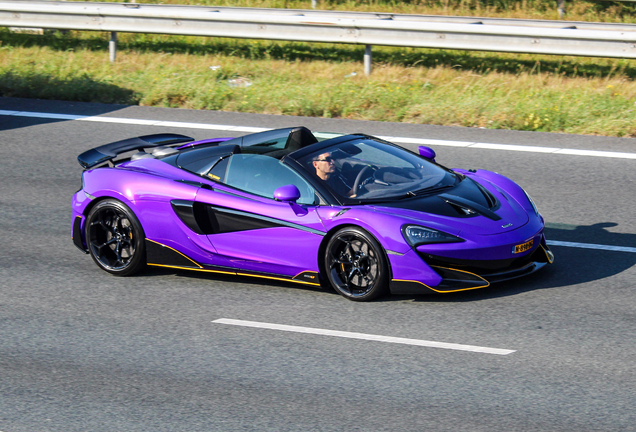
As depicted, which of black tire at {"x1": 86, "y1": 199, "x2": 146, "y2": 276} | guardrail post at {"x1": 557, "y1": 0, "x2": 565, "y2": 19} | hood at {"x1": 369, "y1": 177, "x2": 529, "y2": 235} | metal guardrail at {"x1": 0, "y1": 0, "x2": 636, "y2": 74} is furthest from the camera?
guardrail post at {"x1": 557, "y1": 0, "x2": 565, "y2": 19}

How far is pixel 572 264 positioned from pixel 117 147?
A: 174 inches

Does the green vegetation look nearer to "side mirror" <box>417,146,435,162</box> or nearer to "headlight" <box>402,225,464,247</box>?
"side mirror" <box>417,146,435,162</box>

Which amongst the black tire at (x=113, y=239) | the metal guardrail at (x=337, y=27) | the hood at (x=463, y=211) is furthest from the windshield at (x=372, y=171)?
the metal guardrail at (x=337, y=27)

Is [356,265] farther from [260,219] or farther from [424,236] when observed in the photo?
[260,219]

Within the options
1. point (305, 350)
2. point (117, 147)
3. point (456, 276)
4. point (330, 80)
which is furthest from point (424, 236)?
point (330, 80)

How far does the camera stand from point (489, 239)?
6.58 m

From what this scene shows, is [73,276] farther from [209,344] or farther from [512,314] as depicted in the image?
[512,314]

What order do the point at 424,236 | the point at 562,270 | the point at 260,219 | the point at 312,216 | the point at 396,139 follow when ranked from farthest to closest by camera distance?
the point at 396,139, the point at 562,270, the point at 260,219, the point at 312,216, the point at 424,236

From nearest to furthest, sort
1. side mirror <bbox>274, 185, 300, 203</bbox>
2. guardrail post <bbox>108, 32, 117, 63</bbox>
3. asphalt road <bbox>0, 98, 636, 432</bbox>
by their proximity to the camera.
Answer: asphalt road <bbox>0, 98, 636, 432</bbox> < side mirror <bbox>274, 185, 300, 203</bbox> < guardrail post <bbox>108, 32, 117, 63</bbox>

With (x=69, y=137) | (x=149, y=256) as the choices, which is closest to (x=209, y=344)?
(x=149, y=256)

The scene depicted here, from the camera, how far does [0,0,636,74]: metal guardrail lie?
1298 centimetres

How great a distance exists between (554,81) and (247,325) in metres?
8.72

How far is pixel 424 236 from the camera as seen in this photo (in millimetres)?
6520

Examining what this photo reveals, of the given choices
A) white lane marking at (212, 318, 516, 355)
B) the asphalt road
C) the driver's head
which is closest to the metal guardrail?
the asphalt road
